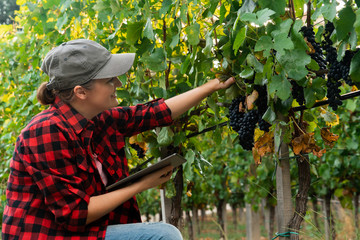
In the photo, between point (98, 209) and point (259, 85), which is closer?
point (98, 209)

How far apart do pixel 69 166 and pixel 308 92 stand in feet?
3.42

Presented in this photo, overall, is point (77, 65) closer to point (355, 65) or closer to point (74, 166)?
point (74, 166)

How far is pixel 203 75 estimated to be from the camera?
2369 millimetres

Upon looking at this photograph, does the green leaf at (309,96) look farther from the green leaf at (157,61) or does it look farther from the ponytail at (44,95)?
the ponytail at (44,95)

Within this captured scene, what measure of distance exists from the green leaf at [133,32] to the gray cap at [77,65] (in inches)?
20.7

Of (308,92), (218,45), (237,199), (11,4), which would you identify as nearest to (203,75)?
(218,45)

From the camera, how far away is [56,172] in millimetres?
1610

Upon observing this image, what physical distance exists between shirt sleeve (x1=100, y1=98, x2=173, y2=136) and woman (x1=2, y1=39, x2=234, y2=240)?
135 millimetres

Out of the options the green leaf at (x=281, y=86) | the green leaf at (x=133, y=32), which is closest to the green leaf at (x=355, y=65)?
the green leaf at (x=281, y=86)

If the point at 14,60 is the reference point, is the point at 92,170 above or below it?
below

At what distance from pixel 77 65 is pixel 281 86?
2.75 feet

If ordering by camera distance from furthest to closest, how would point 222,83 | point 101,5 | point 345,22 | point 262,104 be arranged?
point 101,5, point 222,83, point 262,104, point 345,22

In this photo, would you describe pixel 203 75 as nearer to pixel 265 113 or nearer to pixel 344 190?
pixel 265 113

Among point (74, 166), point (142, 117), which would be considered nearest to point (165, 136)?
point (142, 117)
